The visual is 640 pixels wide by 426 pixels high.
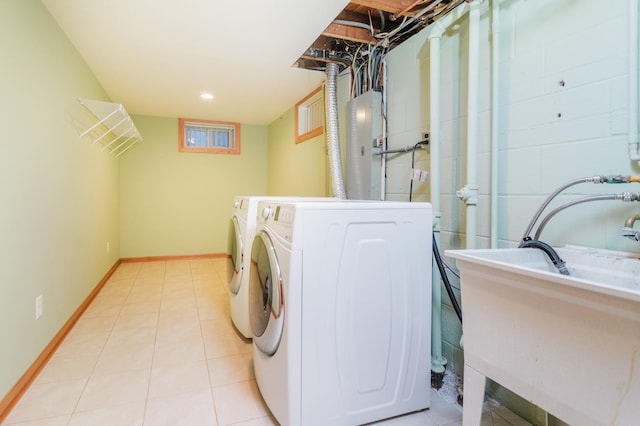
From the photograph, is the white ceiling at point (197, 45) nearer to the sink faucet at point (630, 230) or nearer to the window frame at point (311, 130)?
the window frame at point (311, 130)

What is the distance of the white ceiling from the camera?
2055 millimetres

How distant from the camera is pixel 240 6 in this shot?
2.03 meters

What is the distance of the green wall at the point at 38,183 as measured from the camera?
5.33ft

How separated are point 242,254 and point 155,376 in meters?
0.86

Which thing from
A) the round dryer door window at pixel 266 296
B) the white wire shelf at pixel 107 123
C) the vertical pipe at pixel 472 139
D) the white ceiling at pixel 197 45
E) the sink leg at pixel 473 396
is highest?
the white ceiling at pixel 197 45

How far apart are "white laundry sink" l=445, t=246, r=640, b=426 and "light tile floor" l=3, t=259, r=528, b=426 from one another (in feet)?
2.23

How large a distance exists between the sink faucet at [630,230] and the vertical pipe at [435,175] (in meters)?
0.79

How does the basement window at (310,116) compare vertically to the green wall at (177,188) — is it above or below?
above

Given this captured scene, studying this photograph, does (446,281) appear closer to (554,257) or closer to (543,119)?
(554,257)

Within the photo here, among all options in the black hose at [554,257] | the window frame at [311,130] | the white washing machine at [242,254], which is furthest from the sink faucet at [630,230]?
the window frame at [311,130]

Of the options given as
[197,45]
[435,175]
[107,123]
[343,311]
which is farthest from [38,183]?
[435,175]

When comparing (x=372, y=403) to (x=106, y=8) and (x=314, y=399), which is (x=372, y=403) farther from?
(x=106, y=8)

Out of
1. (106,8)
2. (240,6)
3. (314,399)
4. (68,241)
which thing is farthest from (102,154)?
(314,399)

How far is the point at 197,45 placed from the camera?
2.55 m
